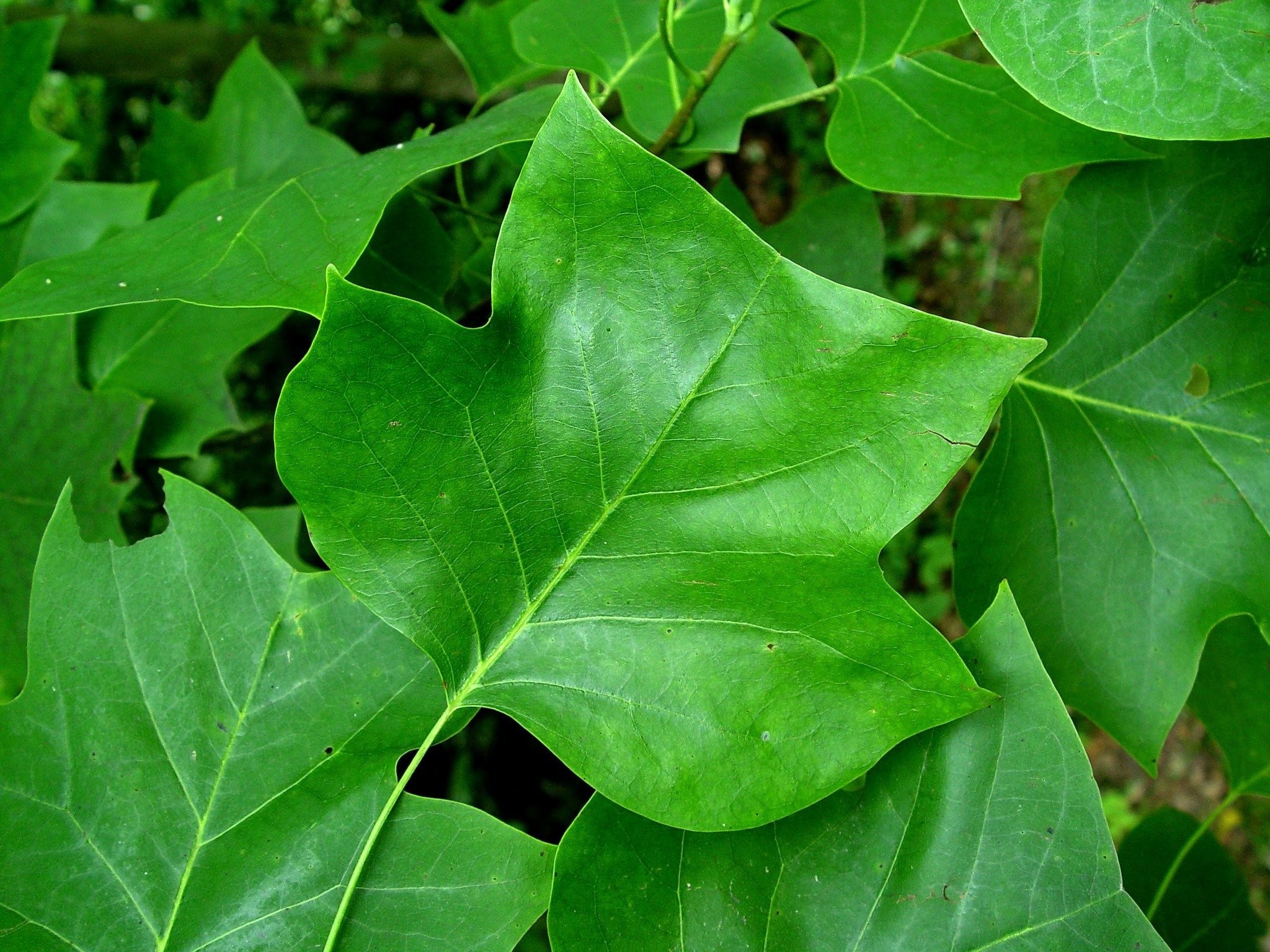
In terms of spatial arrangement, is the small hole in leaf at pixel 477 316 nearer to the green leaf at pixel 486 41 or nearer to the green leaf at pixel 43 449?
the green leaf at pixel 486 41

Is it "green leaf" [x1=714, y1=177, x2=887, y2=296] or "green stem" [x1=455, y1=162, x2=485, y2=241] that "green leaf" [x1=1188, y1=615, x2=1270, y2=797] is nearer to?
"green leaf" [x1=714, y1=177, x2=887, y2=296]

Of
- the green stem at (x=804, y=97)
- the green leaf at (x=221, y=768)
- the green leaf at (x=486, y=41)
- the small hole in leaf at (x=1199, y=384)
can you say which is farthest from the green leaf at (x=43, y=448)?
the small hole in leaf at (x=1199, y=384)

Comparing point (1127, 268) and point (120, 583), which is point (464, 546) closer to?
point (120, 583)

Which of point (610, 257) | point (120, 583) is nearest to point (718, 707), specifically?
point (610, 257)

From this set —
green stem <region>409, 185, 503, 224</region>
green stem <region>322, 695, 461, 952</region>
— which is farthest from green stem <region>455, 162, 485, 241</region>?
green stem <region>322, 695, 461, 952</region>

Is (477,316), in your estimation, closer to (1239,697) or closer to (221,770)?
(221,770)

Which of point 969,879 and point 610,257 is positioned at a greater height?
point 610,257
